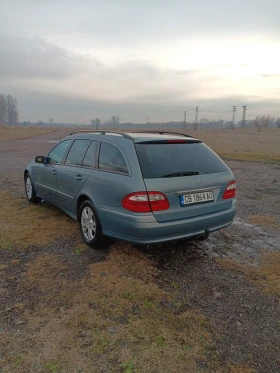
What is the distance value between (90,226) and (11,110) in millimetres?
161427

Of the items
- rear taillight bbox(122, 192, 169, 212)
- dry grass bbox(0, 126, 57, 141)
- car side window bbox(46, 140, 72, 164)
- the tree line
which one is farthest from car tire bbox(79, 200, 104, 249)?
the tree line

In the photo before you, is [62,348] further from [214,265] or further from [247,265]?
[247,265]

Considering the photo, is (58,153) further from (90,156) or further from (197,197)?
(197,197)

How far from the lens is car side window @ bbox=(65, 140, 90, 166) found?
4402 millimetres

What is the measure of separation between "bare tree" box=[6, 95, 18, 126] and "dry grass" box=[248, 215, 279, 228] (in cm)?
15783

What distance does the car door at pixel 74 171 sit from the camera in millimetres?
4133

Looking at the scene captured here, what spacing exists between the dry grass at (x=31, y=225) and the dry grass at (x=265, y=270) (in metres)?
2.46

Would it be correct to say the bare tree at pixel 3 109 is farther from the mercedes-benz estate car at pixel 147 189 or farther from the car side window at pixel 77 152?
the mercedes-benz estate car at pixel 147 189

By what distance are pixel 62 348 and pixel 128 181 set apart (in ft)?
5.74

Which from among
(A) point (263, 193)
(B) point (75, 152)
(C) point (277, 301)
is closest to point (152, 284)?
(C) point (277, 301)

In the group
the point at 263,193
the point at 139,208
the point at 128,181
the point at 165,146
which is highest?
the point at 165,146

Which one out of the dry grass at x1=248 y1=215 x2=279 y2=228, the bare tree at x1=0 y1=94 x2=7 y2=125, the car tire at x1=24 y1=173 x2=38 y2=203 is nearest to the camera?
the dry grass at x1=248 y1=215 x2=279 y2=228

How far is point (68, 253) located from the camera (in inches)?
153

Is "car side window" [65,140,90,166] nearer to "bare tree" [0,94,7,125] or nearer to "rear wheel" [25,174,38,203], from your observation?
"rear wheel" [25,174,38,203]
